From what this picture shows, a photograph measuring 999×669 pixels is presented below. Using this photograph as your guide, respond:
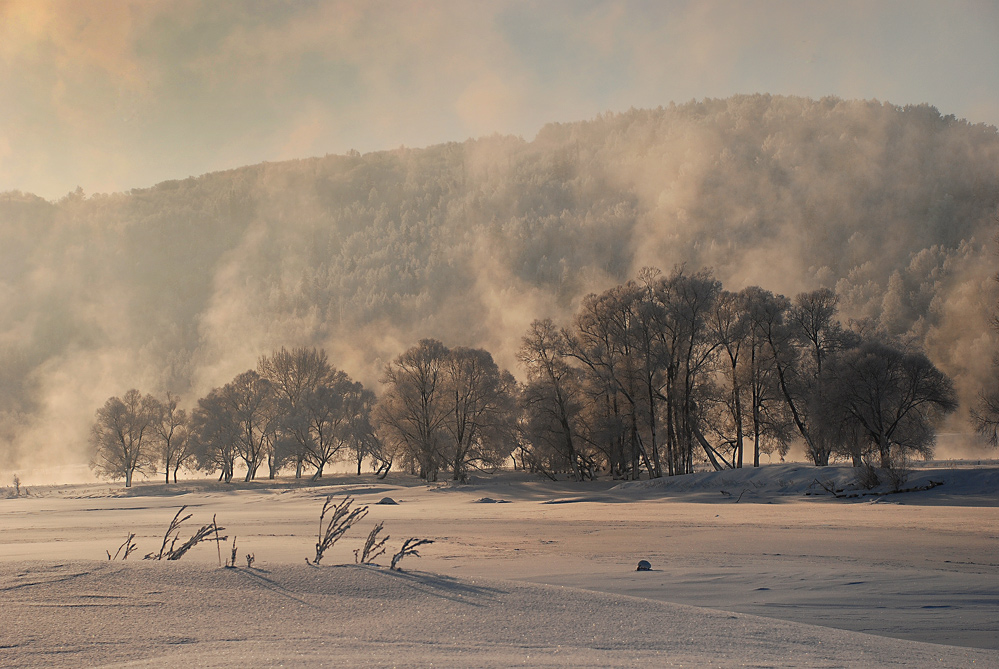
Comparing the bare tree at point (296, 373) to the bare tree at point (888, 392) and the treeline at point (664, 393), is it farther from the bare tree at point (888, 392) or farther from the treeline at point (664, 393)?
the bare tree at point (888, 392)

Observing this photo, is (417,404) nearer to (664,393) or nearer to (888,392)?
(664,393)

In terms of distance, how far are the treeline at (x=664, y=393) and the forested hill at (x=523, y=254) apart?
1163 inches

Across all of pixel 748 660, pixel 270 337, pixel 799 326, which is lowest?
pixel 748 660

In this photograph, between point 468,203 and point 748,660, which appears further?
point 468,203

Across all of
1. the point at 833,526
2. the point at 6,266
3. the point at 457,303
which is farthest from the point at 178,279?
the point at 833,526

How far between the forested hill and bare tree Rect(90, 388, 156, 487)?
3550cm

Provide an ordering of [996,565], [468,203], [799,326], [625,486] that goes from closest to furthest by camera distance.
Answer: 1. [996,565]
2. [625,486]
3. [799,326]
4. [468,203]

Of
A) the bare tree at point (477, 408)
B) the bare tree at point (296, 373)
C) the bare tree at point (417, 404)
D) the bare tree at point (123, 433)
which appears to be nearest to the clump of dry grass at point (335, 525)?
the bare tree at point (477, 408)

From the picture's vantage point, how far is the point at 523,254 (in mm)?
131250

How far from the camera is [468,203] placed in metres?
170

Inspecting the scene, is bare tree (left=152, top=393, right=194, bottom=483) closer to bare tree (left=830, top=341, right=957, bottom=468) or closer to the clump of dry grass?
bare tree (left=830, top=341, right=957, bottom=468)

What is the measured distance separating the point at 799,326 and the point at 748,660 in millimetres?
35797

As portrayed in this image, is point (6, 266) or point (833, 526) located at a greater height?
point (6, 266)

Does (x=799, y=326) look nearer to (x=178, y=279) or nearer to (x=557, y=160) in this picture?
(x=557, y=160)
